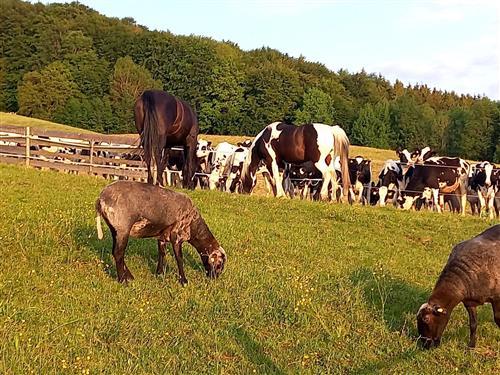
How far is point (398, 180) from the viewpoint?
2300 cm

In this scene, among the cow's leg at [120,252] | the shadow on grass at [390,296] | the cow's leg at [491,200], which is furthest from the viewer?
the cow's leg at [491,200]

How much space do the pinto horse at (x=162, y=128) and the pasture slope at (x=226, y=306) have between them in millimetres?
2719

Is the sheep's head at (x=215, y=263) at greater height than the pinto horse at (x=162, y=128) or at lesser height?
lesser

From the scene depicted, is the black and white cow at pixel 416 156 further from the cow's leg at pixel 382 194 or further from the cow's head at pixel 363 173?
the cow's head at pixel 363 173

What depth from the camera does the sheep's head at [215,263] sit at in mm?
8586

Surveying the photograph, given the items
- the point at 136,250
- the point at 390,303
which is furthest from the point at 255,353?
the point at 136,250

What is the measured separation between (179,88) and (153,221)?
80948 millimetres


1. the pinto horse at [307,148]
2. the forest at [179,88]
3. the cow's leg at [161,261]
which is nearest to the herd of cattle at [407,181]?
the pinto horse at [307,148]

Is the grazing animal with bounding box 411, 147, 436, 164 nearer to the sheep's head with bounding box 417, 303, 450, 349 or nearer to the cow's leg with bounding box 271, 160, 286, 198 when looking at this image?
the cow's leg with bounding box 271, 160, 286, 198

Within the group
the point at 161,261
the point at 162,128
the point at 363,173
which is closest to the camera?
the point at 161,261

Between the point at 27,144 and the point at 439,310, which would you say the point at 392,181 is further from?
the point at 439,310

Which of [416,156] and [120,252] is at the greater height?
[416,156]

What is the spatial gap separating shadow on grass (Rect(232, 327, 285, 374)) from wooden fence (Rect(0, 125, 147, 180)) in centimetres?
1430

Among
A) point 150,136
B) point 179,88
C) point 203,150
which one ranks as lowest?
point 203,150
